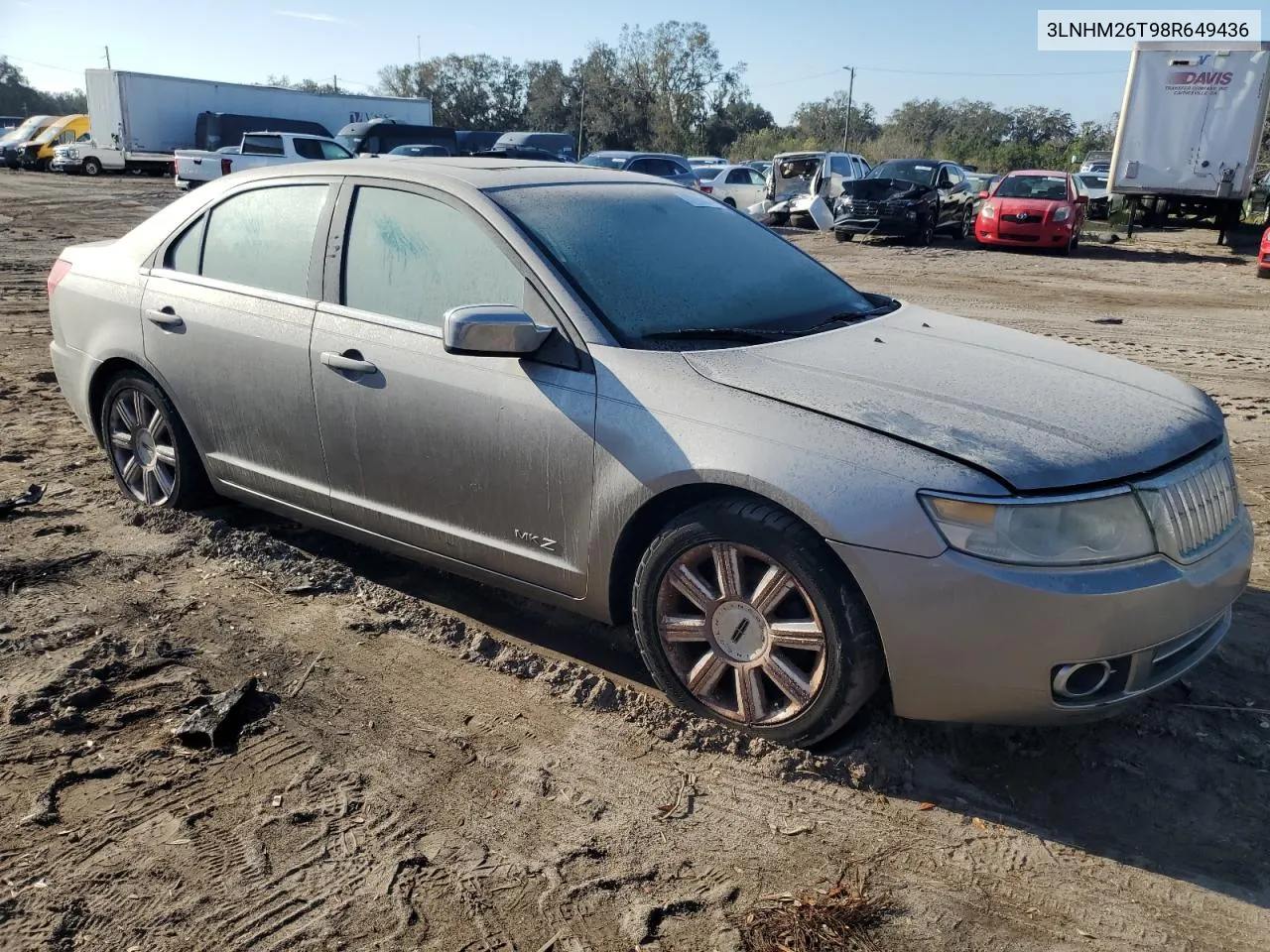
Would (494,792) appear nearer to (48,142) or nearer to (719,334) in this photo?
(719,334)

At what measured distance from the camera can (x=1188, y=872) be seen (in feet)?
8.79

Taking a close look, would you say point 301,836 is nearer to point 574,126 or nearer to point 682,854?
point 682,854

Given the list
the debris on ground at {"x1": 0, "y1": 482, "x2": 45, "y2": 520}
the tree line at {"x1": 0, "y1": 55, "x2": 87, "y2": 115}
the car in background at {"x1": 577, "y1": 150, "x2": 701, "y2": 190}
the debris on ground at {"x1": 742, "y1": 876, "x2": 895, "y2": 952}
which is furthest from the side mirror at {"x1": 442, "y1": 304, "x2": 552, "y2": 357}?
the tree line at {"x1": 0, "y1": 55, "x2": 87, "y2": 115}

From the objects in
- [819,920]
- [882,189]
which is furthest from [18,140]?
[819,920]

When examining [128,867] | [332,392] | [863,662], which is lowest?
[128,867]

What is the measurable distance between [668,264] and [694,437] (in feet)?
3.06

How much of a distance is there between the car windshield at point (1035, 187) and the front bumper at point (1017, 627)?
1816 cm

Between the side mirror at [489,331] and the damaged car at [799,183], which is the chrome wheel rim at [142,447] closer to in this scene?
the side mirror at [489,331]

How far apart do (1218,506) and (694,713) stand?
169 centimetres

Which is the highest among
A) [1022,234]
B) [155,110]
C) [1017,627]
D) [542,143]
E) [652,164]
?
Answer: [155,110]

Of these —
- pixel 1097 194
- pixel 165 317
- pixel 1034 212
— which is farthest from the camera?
pixel 1097 194

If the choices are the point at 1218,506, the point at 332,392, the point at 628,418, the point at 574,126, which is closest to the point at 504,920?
the point at 628,418

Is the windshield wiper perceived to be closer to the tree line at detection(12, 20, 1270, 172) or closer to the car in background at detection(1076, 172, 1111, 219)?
the car in background at detection(1076, 172, 1111, 219)

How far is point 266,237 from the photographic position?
14.0ft
